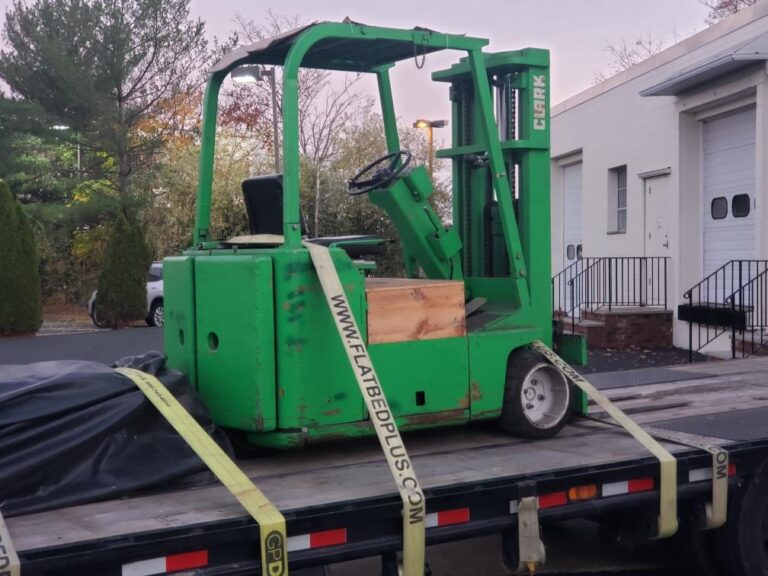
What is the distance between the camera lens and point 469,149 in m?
5.83

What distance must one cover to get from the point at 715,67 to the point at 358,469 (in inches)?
431

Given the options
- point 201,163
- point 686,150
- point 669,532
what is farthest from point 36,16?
point 669,532

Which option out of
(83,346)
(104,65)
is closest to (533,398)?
(83,346)

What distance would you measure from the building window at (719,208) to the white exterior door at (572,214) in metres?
5.83

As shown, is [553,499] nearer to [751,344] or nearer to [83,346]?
[751,344]

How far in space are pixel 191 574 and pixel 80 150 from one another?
34.5 m

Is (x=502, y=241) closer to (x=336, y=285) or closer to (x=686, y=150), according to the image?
(x=336, y=285)

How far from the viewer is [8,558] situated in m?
3.13

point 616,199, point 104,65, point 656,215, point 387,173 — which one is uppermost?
point 104,65

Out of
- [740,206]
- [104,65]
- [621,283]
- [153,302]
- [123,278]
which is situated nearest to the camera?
[740,206]

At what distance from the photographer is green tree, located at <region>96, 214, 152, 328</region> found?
23875 mm

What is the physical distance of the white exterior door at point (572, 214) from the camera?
69.9 feet

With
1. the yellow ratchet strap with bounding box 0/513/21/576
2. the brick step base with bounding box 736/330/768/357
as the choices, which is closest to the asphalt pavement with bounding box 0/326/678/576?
the yellow ratchet strap with bounding box 0/513/21/576

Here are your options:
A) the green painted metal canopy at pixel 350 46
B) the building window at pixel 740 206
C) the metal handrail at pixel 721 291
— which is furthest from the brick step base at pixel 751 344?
the green painted metal canopy at pixel 350 46
